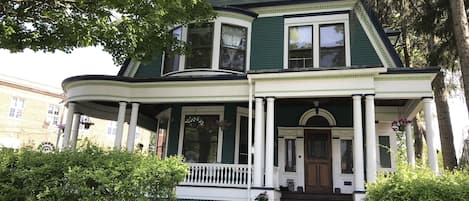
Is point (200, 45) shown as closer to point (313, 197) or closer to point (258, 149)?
point (258, 149)

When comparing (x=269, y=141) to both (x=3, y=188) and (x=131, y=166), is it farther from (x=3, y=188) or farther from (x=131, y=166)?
(x=3, y=188)

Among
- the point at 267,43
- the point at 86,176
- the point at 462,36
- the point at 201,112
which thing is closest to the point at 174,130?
the point at 201,112

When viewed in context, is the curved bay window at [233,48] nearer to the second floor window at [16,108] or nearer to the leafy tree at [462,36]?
the leafy tree at [462,36]

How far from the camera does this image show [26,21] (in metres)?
8.63

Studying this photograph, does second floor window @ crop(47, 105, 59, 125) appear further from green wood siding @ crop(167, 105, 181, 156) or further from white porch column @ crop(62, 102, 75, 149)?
green wood siding @ crop(167, 105, 181, 156)

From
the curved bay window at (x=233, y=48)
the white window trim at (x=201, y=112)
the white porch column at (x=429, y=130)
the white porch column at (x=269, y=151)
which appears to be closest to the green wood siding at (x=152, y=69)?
the white window trim at (x=201, y=112)

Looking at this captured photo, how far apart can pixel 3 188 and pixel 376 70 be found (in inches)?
316

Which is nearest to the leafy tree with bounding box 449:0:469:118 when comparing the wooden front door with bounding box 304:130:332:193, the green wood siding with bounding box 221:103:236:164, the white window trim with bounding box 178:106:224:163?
the wooden front door with bounding box 304:130:332:193

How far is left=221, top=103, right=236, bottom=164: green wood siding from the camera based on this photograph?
11.1 meters

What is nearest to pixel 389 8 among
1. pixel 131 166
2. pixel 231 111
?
pixel 231 111

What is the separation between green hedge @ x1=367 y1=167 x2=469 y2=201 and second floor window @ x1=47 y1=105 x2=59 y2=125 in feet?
97.3

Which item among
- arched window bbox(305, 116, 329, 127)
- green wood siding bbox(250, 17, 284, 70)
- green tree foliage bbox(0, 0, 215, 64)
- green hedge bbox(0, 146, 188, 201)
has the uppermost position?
green wood siding bbox(250, 17, 284, 70)

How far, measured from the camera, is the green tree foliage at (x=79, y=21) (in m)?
8.11

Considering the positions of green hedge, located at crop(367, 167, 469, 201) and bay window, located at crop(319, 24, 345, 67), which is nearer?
green hedge, located at crop(367, 167, 469, 201)
